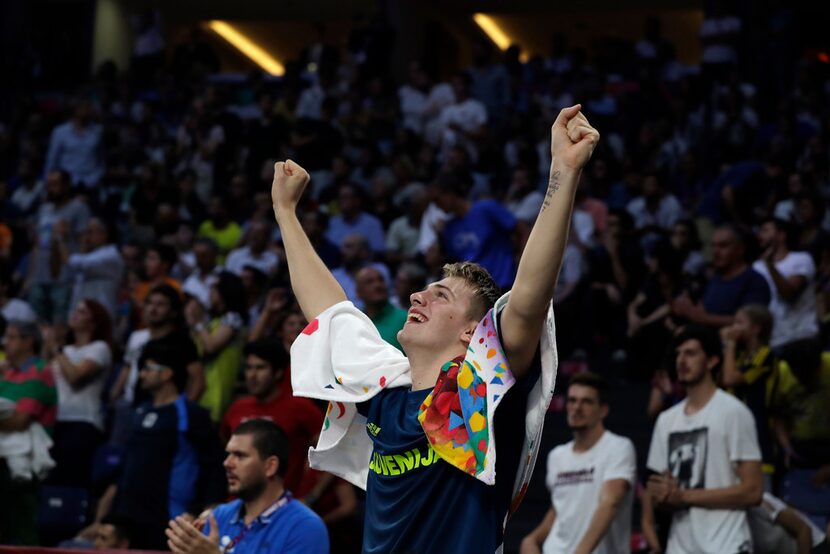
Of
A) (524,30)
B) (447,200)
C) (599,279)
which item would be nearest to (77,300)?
(447,200)

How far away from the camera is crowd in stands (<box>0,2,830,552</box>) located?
7.60 metres

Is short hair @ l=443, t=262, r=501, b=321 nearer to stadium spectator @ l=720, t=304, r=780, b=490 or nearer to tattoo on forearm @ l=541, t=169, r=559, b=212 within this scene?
tattoo on forearm @ l=541, t=169, r=559, b=212

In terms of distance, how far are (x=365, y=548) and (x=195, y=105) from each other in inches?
551

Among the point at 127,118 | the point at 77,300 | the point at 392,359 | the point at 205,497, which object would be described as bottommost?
the point at 205,497

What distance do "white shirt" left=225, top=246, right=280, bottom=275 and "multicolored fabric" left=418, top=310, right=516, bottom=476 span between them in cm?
812

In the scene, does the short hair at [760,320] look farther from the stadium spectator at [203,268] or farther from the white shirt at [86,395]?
the stadium spectator at [203,268]

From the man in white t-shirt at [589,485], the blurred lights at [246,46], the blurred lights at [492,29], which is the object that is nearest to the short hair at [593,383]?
the man in white t-shirt at [589,485]

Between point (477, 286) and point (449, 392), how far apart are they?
0.42 meters

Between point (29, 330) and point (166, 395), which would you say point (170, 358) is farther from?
point (29, 330)

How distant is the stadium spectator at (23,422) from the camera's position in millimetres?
8227

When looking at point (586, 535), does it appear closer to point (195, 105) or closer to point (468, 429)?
point (468, 429)

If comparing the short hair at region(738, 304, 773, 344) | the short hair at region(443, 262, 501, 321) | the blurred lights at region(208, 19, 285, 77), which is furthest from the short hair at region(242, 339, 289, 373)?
the blurred lights at region(208, 19, 285, 77)

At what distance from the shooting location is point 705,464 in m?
6.71

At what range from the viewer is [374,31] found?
17938mm
